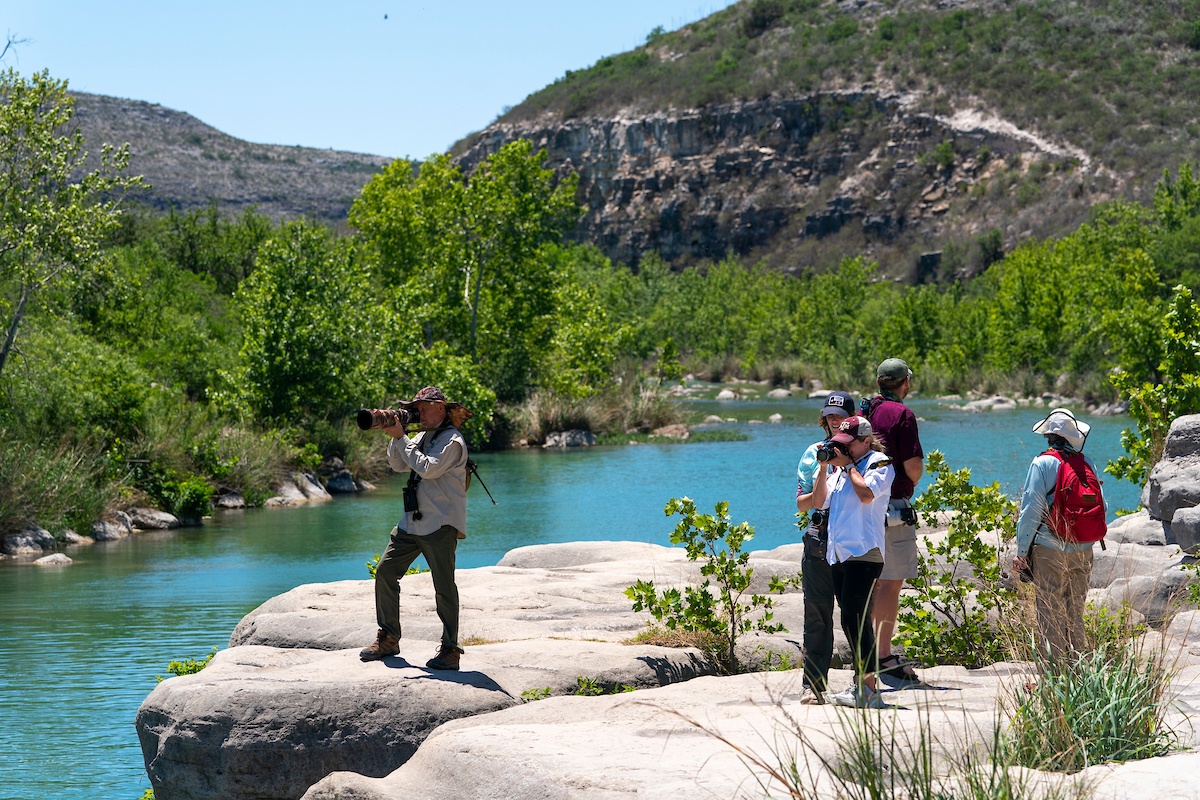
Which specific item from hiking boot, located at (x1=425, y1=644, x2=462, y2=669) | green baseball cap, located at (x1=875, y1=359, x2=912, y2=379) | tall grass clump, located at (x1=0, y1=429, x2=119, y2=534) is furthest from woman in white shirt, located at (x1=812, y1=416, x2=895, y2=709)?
tall grass clump, located at (x1=0, y1=429, x2=119, y2=534)

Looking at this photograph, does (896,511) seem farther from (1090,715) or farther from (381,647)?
(381,647)

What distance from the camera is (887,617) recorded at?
7.89 meters

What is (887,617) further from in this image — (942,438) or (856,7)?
(856,7)

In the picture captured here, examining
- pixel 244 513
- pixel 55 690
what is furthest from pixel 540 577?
pixel 244 513

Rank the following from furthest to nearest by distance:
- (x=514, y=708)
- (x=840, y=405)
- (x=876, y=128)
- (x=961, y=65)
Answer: (x=876, y=128) < (x=961, y=65) < (x=514, y=708) < (x=840, y=405)

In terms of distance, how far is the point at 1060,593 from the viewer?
735 centimetres

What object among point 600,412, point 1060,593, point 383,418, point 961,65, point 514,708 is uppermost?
point 961,65

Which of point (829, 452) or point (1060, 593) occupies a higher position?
point (829, 452)

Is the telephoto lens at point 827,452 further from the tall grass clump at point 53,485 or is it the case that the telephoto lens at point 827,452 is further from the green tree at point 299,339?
the green tree at point 299,339

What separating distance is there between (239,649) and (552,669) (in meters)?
2.38

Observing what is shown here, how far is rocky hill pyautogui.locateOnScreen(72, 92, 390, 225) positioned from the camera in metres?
128

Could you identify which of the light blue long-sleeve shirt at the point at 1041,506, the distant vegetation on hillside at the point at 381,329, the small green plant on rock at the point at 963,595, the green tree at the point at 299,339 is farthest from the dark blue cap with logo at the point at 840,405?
the green tree at the point at 299,339

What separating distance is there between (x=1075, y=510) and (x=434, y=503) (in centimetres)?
387

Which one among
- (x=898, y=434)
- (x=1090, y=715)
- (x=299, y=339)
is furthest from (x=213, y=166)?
(x=1090, y=715)
